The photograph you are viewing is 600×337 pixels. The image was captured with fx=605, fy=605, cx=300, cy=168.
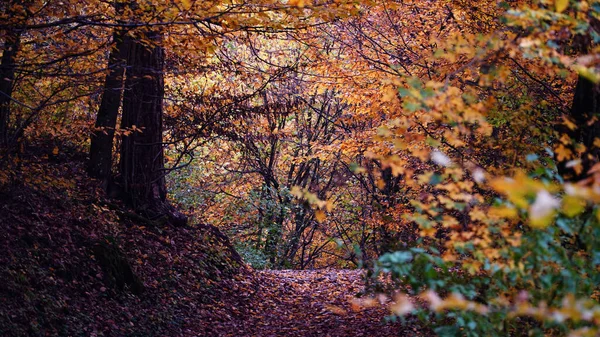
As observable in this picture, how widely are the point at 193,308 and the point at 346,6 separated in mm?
4630

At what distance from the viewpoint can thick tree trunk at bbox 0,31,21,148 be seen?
594cm

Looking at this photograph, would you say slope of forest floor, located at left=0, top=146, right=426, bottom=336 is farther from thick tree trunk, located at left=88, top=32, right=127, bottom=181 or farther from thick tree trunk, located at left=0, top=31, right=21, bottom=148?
thick tree trunk, located at left=0, top=31, right=21, bottom=148

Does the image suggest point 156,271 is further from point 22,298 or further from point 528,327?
point 528,327

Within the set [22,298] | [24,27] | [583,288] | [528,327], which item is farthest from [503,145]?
[22,298]

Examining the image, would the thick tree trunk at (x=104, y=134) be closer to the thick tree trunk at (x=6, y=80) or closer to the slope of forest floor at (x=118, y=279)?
the slope of forest floor at (x=118, y=279)

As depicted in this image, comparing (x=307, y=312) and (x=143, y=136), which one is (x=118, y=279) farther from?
(x=307, y=312)

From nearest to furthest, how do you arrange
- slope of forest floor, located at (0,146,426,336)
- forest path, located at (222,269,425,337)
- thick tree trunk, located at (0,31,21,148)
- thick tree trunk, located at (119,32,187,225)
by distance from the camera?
thick tree trunk, located at (0,31,21,148) < slope of forest floor, located at (0,146,426,336) < forest path, located at (222,269,425,337) < thick tree trunk, located at (119,32,187,225)

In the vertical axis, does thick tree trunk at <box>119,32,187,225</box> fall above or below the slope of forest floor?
above

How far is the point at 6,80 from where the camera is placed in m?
6.41

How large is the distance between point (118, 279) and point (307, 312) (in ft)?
10.7

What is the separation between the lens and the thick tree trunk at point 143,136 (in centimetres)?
938

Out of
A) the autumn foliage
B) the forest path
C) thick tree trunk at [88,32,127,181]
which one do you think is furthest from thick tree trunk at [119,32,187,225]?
the forest path

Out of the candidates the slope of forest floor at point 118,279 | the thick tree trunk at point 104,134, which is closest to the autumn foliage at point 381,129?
the thick tree trunk at point 104,134

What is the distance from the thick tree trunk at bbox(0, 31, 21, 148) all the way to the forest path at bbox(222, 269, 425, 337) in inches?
149
